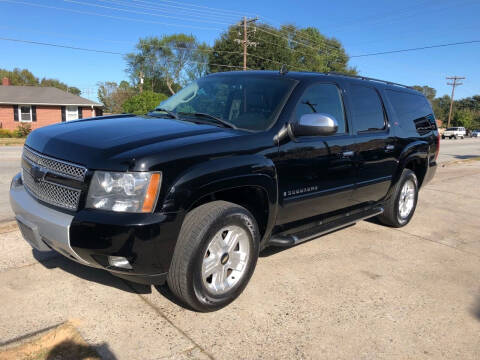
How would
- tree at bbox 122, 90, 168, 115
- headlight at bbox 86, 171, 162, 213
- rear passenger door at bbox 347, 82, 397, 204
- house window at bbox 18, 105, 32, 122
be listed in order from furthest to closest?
tree at bbox 122, 90, 168, 115 < house window at bbox 18, 105, 32, 122 < rear passenger door at bbox 347, 82, 397, 204 < headlight at bbox 86, 171, 162, 213

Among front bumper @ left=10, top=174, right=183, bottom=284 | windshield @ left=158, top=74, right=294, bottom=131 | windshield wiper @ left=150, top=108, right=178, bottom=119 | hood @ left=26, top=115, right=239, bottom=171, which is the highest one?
windshield @ left=158, top=74, right=294, bottom=131

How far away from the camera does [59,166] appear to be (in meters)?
2.80

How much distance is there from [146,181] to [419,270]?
10.1 ft

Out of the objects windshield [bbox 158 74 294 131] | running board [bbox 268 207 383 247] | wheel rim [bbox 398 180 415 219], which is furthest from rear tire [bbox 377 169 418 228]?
windshield [bbox 158 74 294 131]

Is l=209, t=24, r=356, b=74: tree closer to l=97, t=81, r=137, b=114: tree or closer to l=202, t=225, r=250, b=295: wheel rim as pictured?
→ l=97, t=81, r=137, b=114: tree

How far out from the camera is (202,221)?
2822 millimetres

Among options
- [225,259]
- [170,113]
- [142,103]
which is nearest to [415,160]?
[170,113]

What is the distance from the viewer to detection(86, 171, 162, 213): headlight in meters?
2.56

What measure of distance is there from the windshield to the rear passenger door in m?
1.05

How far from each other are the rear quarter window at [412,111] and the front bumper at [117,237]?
147 inches

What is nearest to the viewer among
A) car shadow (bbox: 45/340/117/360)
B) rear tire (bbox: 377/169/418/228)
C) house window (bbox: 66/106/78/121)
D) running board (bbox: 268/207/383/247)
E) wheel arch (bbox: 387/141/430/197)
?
car shadow (bbox: 45/340/117/360)

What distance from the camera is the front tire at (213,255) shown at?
278 cm

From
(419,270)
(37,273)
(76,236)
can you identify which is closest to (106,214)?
(76,236)

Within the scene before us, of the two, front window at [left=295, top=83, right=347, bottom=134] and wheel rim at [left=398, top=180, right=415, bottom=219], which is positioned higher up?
front window at [left=295, top=83, right=347, bottom=134]
